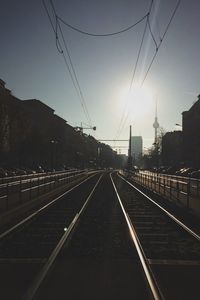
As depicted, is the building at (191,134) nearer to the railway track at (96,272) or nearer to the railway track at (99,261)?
the railway track at (99,261)

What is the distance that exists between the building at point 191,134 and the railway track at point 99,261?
85.3m

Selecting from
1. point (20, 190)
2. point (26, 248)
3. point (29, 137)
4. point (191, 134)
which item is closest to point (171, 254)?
point (26, 248)

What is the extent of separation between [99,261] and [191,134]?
348 feet

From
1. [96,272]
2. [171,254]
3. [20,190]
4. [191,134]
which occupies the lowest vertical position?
[96,272]

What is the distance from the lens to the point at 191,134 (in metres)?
112

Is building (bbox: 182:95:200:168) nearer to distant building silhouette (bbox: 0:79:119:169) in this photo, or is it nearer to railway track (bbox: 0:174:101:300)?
distant building silhouette (bbox: 0:79:119:169)

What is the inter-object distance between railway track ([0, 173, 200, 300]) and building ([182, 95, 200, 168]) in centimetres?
8528

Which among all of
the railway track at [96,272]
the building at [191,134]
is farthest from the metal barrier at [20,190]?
the building at [191,134]

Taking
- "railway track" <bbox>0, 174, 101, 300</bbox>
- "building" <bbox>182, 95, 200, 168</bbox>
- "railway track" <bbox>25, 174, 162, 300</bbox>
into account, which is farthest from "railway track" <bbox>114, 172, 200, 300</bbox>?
"building" <bbox>182, 95, 200, 168</bbox>

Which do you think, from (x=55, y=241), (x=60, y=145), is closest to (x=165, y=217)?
(x=55, y=241)

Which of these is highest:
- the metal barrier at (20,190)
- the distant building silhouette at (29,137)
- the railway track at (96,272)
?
the distant building silhouette at (29,137)

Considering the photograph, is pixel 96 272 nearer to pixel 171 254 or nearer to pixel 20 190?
pixel 171 254

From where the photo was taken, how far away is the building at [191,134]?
10141cm

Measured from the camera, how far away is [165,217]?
16.6m
